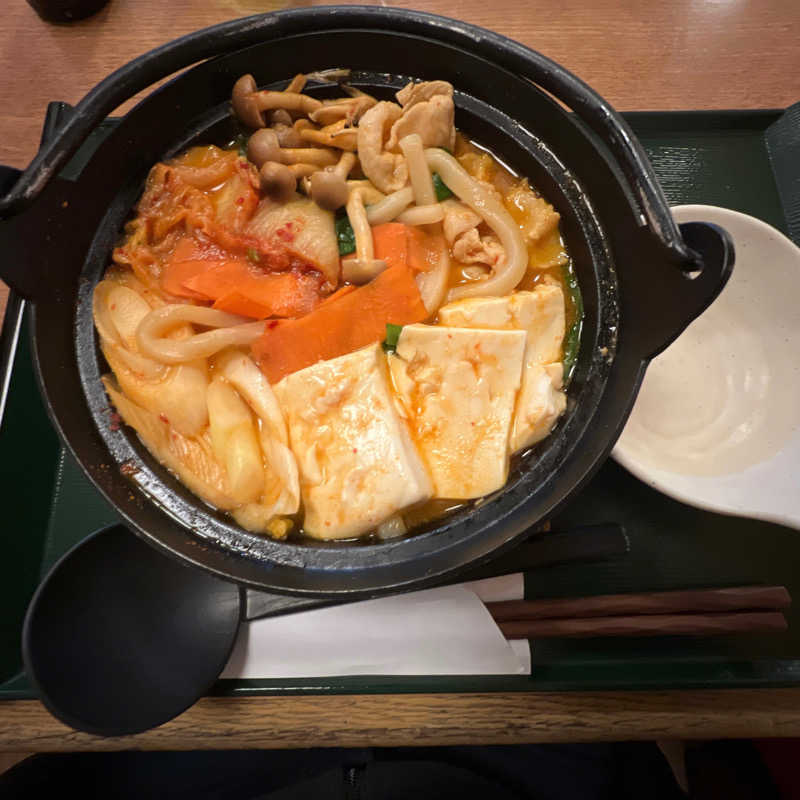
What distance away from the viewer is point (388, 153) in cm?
179

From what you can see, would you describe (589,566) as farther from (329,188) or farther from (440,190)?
(329,188)

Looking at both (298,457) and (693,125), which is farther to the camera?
(693,125)

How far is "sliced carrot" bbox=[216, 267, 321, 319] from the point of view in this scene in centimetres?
167

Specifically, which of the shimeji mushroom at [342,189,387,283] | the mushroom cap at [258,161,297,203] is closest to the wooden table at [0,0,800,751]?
the mushroom cap at [258,161,297,203]

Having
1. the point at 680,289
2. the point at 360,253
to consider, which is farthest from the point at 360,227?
the point at 680,289

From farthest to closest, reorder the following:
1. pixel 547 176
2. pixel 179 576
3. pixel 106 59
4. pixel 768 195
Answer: pixel 106 59 < pixel 768 195 < pixel 179 576 < pixel 547 176

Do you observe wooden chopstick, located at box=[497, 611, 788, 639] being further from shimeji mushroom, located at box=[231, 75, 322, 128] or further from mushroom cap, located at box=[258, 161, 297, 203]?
shimeji mushroom, located at box=[231, 75, 322, 128]

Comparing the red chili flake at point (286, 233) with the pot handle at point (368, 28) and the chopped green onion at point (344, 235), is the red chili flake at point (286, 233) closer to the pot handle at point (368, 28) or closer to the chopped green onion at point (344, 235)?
the chopped green onion at point (344, 235)

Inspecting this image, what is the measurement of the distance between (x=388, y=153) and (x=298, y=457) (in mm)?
912

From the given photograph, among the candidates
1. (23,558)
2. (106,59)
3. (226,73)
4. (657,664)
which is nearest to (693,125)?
(226,73)

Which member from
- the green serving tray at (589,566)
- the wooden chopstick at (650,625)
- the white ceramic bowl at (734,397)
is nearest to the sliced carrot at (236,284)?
the green serving tray at (589,566)

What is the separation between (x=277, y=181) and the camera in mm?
1693

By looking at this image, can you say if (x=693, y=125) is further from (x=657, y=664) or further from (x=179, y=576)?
(x=179, y=576)

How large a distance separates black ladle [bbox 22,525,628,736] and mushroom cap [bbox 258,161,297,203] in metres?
1.04
